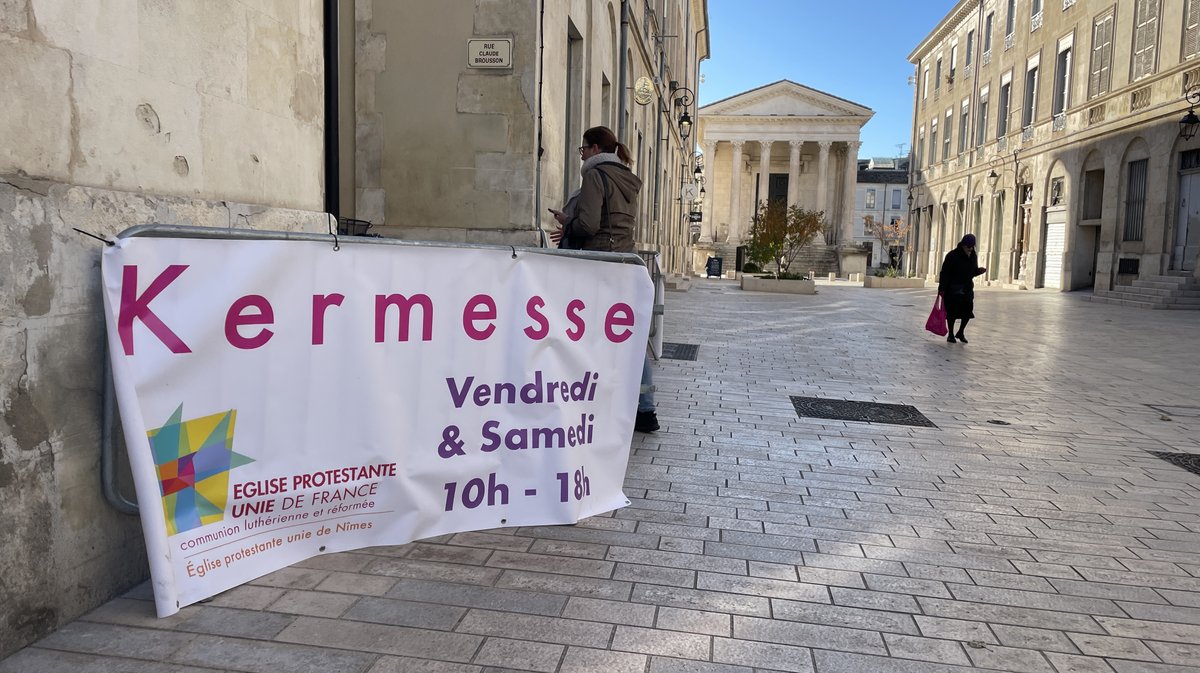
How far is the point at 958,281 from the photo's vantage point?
12.3 metres

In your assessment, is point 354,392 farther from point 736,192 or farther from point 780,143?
point 780,143

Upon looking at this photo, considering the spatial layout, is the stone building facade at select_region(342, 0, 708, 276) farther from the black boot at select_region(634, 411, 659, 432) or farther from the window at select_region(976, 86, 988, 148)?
the window at select_region(976, 86, 988, 148)

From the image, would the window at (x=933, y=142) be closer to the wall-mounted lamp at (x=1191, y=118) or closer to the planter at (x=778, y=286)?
the planter at (x=778, y=286)

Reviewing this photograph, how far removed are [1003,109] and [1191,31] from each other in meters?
14.8

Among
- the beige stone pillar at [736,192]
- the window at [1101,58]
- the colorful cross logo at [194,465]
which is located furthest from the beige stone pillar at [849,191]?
the colorful cross logo at [194,465]

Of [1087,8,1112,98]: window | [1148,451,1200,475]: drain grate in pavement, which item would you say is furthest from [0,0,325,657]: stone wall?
[1087,8,1112,98]: window

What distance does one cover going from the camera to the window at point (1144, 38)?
24188 mm

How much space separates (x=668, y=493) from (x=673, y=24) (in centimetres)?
2706

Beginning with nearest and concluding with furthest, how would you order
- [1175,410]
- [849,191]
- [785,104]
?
[1175,410]
[785,104]
[849,191]

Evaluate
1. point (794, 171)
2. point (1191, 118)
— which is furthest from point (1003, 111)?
point (794, 171)

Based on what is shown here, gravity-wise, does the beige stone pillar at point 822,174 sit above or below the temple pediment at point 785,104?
below

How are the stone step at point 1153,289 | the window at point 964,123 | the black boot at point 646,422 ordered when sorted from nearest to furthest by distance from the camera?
the black boot at point 646,422 < the stone step at point 1153,289 < the window at point 964,123

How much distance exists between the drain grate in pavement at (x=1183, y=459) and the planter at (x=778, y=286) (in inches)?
842

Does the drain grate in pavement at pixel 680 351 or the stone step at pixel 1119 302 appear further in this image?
Answer: the stone step at pixel 1119 302
